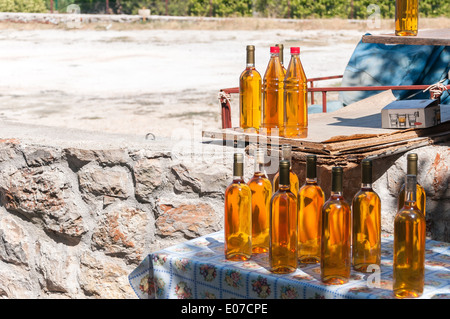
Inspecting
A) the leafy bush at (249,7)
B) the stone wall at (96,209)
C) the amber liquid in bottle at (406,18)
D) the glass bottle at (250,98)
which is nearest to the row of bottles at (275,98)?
the glass bottle at (250,98)

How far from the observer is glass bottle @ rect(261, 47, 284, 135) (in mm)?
2648

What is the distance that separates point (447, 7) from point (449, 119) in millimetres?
22580

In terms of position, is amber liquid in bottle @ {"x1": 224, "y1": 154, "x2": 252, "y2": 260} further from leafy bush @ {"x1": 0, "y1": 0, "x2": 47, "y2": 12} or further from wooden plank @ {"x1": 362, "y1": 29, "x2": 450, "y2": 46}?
leafy bush @ {"x1": 0, "y1": 0, "x2": 47, "y2": 12}

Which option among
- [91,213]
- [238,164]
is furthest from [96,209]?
[238,164]

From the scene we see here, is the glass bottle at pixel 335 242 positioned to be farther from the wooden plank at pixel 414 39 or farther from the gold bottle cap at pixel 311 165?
the wooden plank at pixel 414 39

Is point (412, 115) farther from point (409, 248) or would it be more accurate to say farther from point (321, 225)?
point (409, 248)

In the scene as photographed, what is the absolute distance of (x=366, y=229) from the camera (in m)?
2.13

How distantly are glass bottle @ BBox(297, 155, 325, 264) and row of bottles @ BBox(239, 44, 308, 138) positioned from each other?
1.79 ft

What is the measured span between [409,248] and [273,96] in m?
0.97

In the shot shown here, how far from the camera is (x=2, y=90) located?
40.3 ft

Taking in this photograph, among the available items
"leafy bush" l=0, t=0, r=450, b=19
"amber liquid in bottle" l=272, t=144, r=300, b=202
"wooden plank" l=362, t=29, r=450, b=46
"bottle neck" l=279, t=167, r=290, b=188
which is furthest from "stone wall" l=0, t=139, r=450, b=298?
"leafy bush" l=0, t=0, r=450, b=19

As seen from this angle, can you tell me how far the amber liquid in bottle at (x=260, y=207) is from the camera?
229 centimetres
